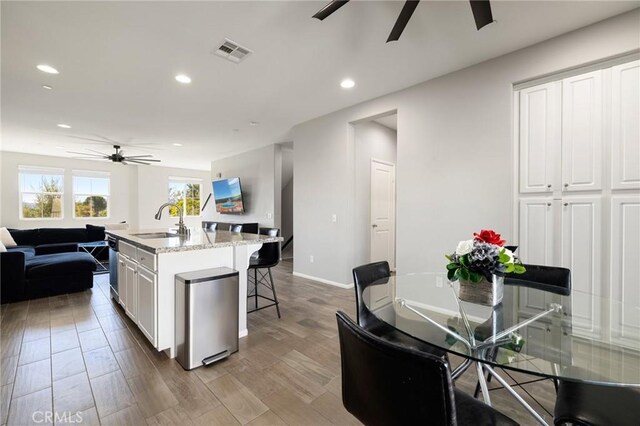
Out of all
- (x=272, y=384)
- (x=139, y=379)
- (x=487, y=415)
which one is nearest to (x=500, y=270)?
(x=487, y=415)

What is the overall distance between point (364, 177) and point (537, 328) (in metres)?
3.34

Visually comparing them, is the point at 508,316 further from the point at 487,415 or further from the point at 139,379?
the point at 139,379

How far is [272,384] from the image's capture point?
1.88 m

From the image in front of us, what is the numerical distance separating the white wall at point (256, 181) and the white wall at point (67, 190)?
365 centimetres

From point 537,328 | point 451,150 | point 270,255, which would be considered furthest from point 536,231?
point 270,255

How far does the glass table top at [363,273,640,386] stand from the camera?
1.06 m

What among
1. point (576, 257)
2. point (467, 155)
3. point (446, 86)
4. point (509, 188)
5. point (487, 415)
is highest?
point (446, 86)

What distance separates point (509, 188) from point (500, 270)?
178 cm

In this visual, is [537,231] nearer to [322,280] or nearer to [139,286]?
[322,280]

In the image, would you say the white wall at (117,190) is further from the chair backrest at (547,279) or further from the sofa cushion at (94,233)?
the chair backrest at (547,279)

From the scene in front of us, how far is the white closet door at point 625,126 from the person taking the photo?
2141 millimetres

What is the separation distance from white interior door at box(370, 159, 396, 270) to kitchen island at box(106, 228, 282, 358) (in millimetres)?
2396

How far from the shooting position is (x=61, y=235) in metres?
6.46

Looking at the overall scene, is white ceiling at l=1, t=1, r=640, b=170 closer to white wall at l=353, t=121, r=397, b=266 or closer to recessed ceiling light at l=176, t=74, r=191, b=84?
recessed ceiling light at l=176, t=74, r=191, b=84
